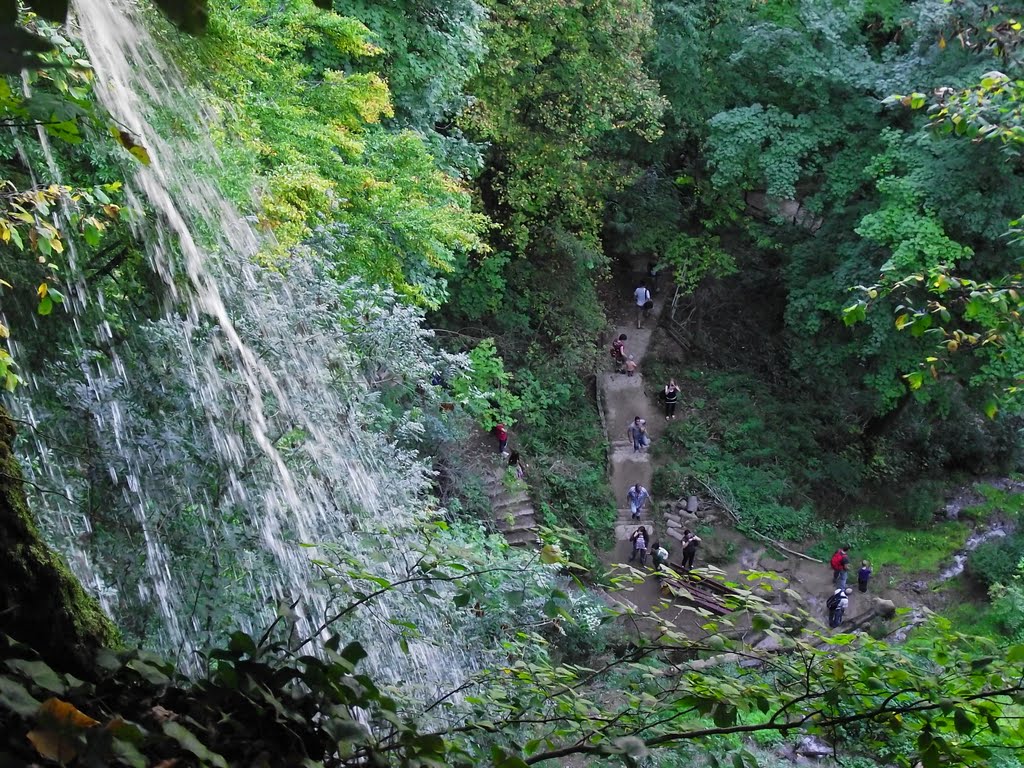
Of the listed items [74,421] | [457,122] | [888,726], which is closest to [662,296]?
[457,122]

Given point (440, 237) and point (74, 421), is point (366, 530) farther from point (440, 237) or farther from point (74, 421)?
point (440, 237)

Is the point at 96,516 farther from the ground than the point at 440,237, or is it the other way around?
the point at 440,237

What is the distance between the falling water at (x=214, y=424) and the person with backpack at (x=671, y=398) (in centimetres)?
1137

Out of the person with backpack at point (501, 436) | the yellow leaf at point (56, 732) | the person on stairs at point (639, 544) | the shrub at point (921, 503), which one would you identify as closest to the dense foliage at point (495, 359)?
the yellow leaf at point (56, 732)

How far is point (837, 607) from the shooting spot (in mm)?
12898

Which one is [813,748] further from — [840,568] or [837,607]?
[840,568]

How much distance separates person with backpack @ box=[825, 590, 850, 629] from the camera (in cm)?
1273

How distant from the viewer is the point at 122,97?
6.07 meters

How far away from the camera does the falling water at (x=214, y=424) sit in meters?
4.32

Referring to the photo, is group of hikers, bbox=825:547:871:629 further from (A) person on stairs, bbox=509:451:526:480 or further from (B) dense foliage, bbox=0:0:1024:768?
(A) person on stairs, bbox=509:451:526:480

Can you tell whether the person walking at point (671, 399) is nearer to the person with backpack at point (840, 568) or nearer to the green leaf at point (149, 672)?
the person with backpack at point (840, 568)

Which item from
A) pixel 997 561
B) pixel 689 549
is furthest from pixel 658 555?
pixel 997 561

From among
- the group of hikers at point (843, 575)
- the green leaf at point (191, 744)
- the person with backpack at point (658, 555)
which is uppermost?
the green leaf at point (191, 744)

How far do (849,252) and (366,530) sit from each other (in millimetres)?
11592
